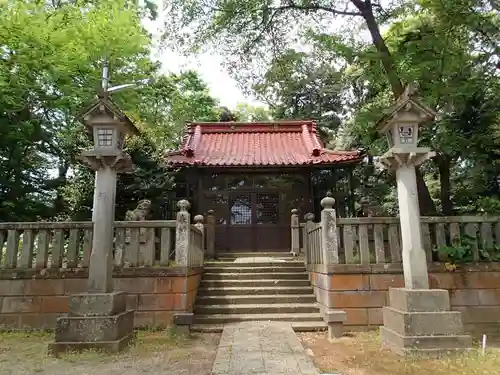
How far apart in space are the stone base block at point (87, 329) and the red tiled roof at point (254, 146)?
6.92 metres

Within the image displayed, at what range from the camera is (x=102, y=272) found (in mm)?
6137

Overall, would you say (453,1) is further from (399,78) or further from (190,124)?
(190,124)

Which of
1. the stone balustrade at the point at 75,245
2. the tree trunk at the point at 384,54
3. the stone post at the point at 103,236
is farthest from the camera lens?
the tree trunk at the point at 384,54

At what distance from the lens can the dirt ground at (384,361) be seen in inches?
186

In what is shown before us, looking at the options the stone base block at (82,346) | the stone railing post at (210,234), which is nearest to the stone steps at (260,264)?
the stone railing post at (210,234)

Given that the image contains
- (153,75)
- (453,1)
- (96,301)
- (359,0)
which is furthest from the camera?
(153,75)

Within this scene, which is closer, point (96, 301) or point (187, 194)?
point (96, 301)

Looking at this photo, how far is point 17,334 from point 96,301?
2.33 meters

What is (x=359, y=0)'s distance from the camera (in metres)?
9.57

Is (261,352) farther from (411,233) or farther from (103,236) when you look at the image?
(103,236)

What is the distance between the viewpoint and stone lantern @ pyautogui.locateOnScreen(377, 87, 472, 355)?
18.1 ft

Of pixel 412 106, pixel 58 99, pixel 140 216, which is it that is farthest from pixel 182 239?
pixel 58 99

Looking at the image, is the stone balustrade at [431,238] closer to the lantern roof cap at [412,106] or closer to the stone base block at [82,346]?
the lantern roof cap at [412,106]

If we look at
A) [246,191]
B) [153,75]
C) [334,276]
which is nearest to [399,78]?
[334,276]
